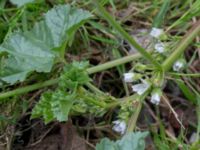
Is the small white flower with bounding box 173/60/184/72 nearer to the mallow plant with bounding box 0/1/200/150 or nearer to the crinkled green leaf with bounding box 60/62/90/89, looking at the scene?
the mallow plant with bounding box 0/1/200/150

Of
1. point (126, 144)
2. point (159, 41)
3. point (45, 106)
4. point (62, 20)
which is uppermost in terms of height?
point (62, 20)

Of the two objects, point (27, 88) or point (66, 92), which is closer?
point (66, 92)

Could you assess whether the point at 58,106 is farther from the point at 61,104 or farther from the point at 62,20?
the point at 62,20

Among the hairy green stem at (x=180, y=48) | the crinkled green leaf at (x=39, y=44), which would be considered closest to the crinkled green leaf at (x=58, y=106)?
the crinkled green leaf at (x=39, y=44)

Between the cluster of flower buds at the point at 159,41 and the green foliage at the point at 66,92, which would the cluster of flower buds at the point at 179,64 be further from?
the green foliage at the point at 66,92

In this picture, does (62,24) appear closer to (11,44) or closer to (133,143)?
(11,44)

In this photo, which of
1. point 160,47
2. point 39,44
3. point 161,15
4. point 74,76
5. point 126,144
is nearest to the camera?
point 126,144

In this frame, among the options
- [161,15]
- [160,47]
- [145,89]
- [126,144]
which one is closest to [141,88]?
[145,89]
